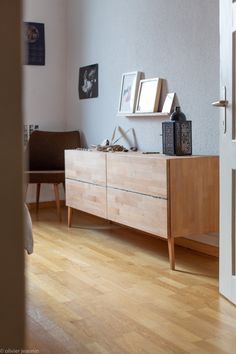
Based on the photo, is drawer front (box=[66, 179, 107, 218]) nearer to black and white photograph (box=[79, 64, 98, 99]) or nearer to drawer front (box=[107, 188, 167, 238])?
drawer front (box=[107, 188, 167, 238])

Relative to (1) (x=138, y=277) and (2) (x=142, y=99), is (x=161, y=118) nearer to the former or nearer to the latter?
(2) (x=142, y=99)

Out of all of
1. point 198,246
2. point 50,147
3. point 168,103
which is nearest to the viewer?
point 198,246

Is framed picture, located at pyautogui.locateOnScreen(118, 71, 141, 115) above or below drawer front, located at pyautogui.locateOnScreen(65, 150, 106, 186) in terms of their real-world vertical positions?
above

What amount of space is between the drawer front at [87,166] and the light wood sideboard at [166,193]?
0.11 m

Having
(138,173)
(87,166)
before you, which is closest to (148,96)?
(87,166)

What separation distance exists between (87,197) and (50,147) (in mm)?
1210

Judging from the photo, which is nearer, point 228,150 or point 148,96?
point 228,150

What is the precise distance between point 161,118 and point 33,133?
1737 mm

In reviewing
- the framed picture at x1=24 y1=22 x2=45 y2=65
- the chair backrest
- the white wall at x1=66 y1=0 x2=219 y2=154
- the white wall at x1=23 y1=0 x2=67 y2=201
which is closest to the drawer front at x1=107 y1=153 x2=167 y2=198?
the white wall at x1=66 y1=0 x2=219 y2=154

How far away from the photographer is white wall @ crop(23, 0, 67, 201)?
5.19 metres

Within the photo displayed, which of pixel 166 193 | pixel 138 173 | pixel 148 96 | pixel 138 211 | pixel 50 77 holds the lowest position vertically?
pixel 138 211

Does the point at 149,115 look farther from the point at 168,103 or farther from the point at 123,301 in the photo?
the point at 123,301

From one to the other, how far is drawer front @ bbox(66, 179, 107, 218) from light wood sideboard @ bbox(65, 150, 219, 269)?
0.15m

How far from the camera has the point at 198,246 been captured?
3.41 metres
